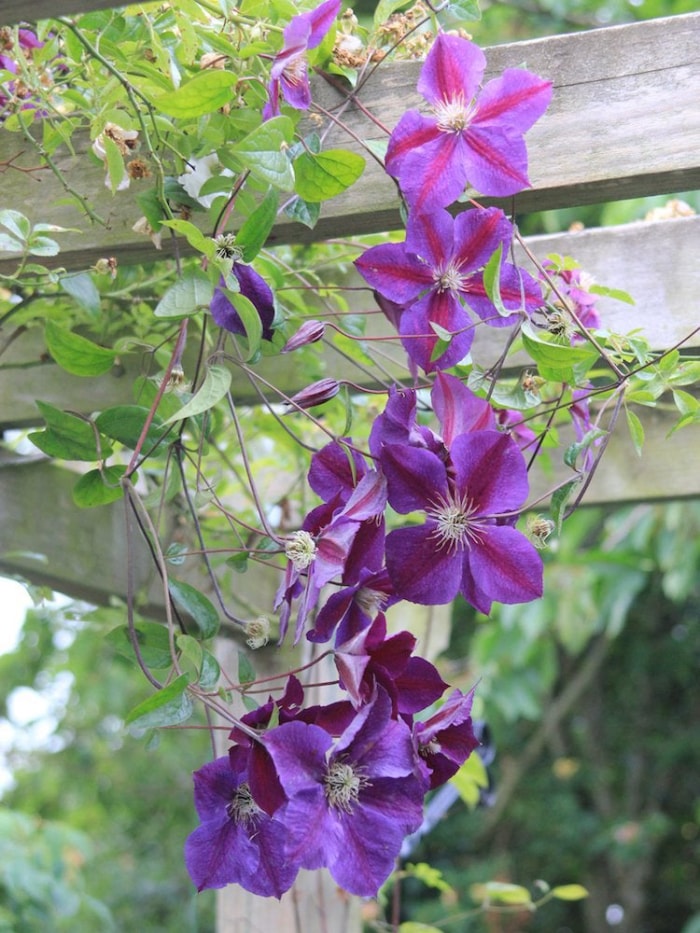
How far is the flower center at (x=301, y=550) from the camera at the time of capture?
544 millimetres

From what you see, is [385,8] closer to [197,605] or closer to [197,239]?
[197,239]

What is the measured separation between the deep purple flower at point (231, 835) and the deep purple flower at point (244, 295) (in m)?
0.22

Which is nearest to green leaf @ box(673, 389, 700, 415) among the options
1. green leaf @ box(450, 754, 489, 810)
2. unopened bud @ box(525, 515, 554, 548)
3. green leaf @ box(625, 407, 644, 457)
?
green leaf @ box(625, 407, 644, 457)

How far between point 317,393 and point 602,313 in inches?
14.6

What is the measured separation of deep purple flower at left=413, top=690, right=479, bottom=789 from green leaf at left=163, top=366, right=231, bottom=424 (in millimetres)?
190

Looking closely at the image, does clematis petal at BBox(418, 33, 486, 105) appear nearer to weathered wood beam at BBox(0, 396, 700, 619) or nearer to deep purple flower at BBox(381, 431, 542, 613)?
deep purple flower at BBox(381, 431, 542, 613)

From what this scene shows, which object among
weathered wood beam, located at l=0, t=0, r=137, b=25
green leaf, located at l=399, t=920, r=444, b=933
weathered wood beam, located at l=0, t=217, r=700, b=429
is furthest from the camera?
green leaf, located at l=399, t=920, r=444, b=933

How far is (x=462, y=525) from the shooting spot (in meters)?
0.56

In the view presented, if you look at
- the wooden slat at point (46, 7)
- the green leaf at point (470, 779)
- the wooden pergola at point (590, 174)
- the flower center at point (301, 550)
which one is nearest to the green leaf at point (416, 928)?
the green leaf at point (470, 779)

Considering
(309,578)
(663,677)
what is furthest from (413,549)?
(663,677)

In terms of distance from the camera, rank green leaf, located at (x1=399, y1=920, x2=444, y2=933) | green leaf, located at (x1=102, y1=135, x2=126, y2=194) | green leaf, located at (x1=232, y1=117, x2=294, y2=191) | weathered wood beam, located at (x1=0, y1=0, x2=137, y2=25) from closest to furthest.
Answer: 1. weathered wood beam, located at (x1=0, y1=0, x2=137, y2=25)
2. green leaf, located at (x1=232, y1=117, x2=294, y2=191)
3. green leaf, located at (x1=102, y1=135, x2=126, y2=194)
4. green leaf, located at (x1=399, y1=920, x2=444, y2=933)

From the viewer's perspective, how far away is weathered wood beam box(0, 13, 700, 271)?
2.18 feet

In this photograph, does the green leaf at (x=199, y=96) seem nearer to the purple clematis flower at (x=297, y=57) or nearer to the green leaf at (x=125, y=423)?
the purple clematis flower at (x=297, y=57)

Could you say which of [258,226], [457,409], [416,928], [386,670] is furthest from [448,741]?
[416,928]
